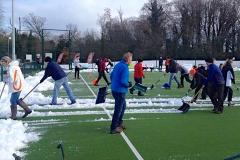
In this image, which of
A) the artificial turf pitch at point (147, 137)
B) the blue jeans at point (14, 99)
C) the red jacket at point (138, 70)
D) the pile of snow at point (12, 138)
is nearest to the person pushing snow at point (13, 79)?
the blue jeans at point (14, 99)

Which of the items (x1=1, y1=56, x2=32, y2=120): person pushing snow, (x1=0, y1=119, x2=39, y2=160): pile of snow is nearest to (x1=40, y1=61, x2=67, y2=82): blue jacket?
(x1=1, y1=56, x2=32, y2=120): person pushing snow

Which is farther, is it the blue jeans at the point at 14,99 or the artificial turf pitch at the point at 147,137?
the blue jeans at the point at 14,99

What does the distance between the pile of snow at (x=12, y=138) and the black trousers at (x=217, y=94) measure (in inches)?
243

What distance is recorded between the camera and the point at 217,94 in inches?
584

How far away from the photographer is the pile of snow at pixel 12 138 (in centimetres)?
860

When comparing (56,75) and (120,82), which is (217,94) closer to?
(120,82)

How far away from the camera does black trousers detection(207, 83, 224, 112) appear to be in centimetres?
1459

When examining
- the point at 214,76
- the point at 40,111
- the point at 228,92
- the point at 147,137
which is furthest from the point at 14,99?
the point at 228,92

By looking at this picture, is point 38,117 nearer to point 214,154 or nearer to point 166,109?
point 166,109

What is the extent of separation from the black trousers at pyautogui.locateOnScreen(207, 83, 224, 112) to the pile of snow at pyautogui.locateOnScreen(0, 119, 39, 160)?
618 centimetres

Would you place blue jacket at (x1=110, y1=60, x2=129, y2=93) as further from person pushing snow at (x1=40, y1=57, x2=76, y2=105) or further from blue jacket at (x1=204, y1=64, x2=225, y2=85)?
person pushing snow at (x1=40, y1=57, x2=76, y2=105)

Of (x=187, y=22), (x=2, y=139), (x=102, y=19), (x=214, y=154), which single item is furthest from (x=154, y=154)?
(x=102, y=19)

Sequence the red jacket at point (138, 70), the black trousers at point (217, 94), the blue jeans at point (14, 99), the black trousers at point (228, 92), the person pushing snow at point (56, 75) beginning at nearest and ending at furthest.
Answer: the blue jeans at point (14, 99) → the black trousers at point (217, 94) → the person pushing snow at point (56, 75) → the black trousers at point (228, 92) → the red jacket at point (138, 70)

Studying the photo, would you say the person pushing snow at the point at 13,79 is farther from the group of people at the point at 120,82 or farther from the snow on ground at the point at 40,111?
the snow on ground at the point at 40,111
